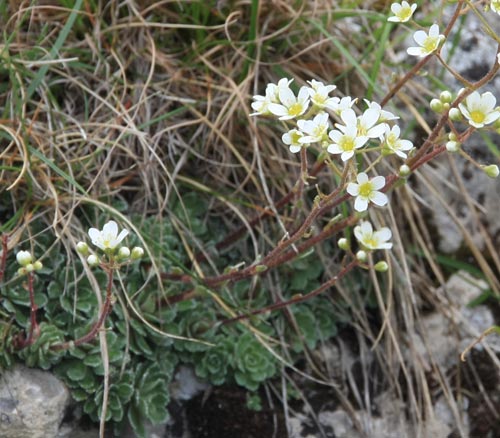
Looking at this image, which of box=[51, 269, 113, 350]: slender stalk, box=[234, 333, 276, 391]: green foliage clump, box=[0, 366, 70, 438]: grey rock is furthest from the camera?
box=[234, 333, 276, 391]: green foliage clump

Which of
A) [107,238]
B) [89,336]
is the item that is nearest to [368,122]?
[107,238]

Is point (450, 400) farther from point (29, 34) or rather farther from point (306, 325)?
point (29, 34)

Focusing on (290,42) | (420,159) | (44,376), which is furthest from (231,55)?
(44,376)

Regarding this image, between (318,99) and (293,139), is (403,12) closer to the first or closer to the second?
(318,99)

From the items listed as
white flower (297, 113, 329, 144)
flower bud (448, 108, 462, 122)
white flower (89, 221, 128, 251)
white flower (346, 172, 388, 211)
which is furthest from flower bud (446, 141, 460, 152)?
white flower (89, 221, 128, 251)

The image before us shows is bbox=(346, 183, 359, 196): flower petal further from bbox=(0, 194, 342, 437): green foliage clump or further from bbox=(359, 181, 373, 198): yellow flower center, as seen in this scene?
bbox=(0, 194, 342, 437): green foliage clump

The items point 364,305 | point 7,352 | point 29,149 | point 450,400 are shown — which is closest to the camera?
point 7,352
